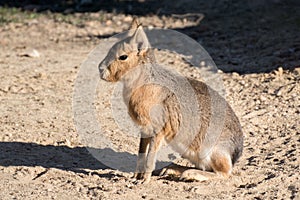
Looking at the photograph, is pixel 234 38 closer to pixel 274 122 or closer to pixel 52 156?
pixel 274 122

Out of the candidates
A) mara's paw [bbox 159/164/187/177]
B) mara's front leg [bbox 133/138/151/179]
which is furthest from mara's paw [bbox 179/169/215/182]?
mara's front leg [bbox 133/138/151/179]

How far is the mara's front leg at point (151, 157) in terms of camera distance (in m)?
5.20

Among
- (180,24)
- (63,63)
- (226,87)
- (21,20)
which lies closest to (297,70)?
(226,87)

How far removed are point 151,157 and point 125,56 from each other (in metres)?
0.80

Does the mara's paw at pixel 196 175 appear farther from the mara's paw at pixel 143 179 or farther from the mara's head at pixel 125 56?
the mara's head at pixel 125 56

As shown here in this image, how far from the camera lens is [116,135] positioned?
6.63m

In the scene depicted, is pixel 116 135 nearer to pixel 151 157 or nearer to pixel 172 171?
pixel 172 171

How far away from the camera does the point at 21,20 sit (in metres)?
12.5

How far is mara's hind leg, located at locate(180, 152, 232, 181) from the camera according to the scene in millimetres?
5238

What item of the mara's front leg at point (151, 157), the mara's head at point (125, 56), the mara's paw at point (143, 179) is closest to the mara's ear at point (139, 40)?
the mara's head at point (125, 56)

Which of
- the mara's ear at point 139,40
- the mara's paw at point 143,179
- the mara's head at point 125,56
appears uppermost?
the mara's ear at point 139,40

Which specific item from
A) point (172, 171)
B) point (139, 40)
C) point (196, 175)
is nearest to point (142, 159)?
point (172, 171)

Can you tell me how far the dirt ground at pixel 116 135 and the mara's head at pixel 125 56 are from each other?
0.85 metres

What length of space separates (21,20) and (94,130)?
20.5ft
